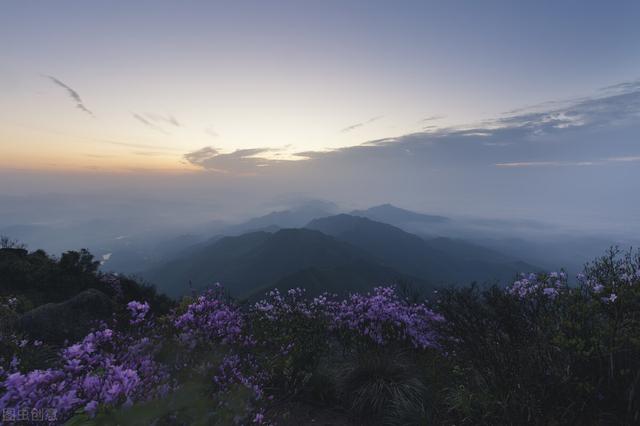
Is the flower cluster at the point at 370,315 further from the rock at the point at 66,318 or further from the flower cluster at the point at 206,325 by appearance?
the rock at the point at 66,318

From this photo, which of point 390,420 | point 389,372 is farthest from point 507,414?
point 389,372

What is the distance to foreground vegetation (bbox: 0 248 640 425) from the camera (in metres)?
3.34

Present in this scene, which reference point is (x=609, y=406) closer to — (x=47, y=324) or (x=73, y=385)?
(x=73, y=385)

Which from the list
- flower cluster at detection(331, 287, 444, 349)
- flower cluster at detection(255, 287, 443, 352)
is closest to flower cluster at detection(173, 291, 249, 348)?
flower cluster at detection(255, 287, 443, 352)

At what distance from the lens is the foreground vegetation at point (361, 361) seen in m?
3.34

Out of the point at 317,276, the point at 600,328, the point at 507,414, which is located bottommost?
the point at 317,276

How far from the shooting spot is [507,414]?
175 inches

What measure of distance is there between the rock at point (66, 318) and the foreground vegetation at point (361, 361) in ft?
0.96

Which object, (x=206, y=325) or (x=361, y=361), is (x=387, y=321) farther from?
(x=206, y=325)

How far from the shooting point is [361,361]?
695cm

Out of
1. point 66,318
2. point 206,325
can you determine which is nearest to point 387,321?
point 206,325

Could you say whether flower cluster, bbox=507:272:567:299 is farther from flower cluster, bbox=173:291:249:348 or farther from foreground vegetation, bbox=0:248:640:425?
flower cluster, bbox=173:291:249:348

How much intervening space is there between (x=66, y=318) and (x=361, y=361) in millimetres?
8507

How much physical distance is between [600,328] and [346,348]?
5.23 meters
